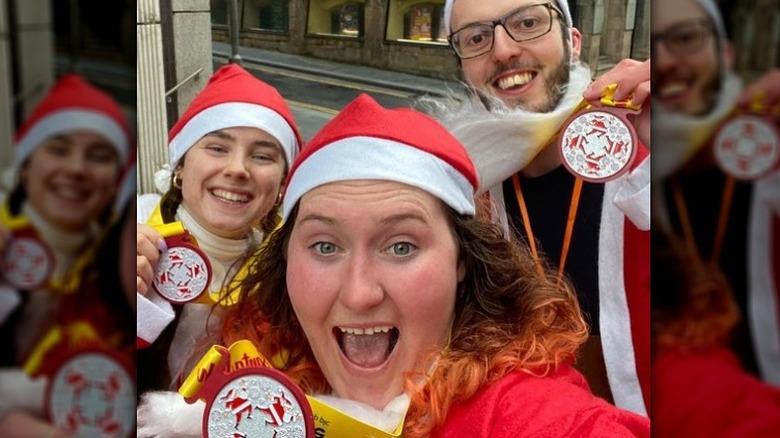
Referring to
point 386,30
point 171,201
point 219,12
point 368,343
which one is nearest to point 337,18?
point 386,30

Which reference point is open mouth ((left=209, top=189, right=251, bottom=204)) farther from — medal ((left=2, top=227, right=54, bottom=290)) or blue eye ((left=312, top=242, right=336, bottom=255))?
medal ((left=2, top=227, right=54, bottom=290))

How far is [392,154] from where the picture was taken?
1.57 metres

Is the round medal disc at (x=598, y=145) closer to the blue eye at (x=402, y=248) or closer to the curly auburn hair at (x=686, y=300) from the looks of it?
the curly auburn hair at (x=686, y=300)

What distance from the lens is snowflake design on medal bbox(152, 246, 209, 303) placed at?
65.9 inches

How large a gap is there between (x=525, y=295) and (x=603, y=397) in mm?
214

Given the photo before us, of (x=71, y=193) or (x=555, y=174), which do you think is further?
(x=555, y=174)

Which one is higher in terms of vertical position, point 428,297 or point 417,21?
point 417,21

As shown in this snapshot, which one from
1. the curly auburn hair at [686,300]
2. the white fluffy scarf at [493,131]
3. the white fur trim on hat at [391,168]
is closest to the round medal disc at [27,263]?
the white fur trim on hat at [391,168]

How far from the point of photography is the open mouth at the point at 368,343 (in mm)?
1605

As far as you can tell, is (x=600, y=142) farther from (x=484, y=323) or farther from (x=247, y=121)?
(x=247, y=121)

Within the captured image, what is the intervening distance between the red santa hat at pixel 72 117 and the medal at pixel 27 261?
0.11 m

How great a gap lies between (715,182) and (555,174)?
29 cm

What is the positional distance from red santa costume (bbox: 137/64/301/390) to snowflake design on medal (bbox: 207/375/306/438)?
0.12 meters

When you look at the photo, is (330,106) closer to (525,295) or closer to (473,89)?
(473,89)
